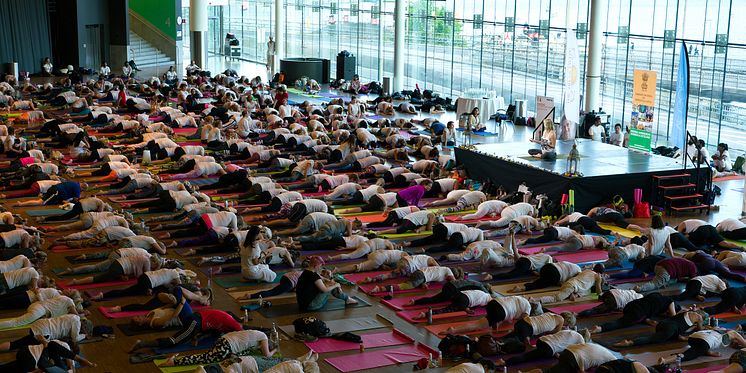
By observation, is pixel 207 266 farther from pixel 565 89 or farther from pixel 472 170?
pixel 565 89

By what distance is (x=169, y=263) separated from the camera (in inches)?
491

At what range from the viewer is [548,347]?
9.87 meters

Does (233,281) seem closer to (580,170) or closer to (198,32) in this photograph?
(580,170)

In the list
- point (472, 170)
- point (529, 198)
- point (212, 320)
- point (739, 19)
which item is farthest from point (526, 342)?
point (739, 19)

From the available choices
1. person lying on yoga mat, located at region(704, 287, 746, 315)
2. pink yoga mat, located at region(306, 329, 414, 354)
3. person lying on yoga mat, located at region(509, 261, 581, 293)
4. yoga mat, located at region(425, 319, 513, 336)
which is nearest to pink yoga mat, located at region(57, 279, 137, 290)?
pink yoga mat, located at region(306, 329, 414, 354)

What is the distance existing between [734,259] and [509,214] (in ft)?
11.8

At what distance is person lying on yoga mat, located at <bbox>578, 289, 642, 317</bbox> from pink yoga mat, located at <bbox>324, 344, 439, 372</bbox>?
215 cm

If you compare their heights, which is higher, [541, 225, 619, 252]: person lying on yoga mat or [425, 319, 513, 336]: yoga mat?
[541, 225, 619, 252]: person lying on yoga mat

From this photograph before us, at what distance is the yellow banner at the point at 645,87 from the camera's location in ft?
69.7

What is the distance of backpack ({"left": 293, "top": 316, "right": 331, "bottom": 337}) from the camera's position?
34.9ft

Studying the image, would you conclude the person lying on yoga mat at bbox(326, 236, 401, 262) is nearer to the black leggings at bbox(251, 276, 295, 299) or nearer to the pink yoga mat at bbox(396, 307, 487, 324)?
the black leggings at bbox(251, 276, 295, 299)

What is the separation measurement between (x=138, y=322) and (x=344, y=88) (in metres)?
22.1

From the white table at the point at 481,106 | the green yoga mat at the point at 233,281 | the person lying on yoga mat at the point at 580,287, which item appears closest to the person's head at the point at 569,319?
the person lying on yoga mat at the point at 580,287

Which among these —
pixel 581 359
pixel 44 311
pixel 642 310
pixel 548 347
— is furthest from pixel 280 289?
pixel 642 310
